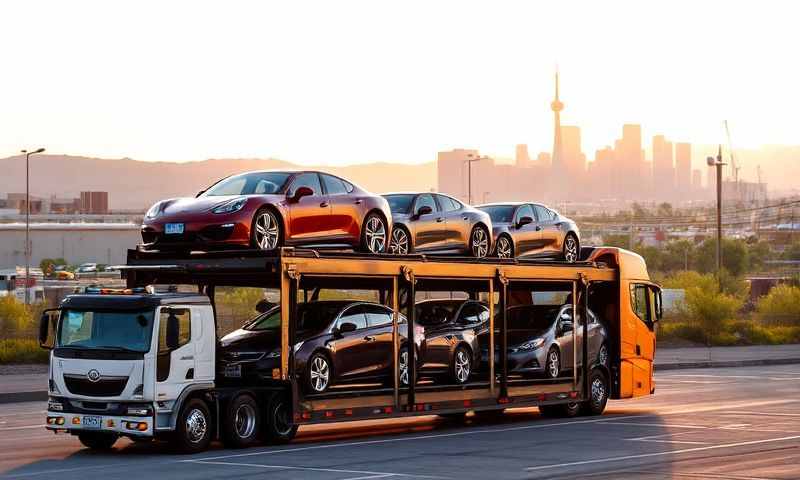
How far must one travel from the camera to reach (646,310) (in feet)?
89.6

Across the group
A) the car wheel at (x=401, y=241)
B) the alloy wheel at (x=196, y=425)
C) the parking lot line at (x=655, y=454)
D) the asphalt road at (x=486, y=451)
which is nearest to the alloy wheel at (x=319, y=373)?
the asphalt road at (x=486, y=451)

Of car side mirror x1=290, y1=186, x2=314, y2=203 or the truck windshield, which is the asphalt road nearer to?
the truck windshield

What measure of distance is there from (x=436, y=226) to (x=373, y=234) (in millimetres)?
2125

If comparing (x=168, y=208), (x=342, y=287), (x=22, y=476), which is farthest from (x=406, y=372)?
(x=22, y=476)

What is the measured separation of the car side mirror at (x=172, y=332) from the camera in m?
17.6

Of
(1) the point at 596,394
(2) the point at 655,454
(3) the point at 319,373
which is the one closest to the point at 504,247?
(1) the point at 596,394

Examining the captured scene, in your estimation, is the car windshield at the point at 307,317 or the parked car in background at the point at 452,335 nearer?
the car windshield at the point at 307,317

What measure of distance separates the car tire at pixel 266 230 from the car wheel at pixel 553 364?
23.5 ft

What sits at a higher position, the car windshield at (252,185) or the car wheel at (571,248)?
the car windshield at (252,185)

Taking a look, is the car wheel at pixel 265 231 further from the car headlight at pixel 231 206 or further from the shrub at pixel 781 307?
the shrub at pixel 781 307

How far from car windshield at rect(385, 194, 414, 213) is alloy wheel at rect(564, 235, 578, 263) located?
476cm

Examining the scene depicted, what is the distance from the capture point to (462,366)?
2222 cm

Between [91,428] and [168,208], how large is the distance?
332cm

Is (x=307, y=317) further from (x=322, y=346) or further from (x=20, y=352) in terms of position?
(x=20, y=352)
